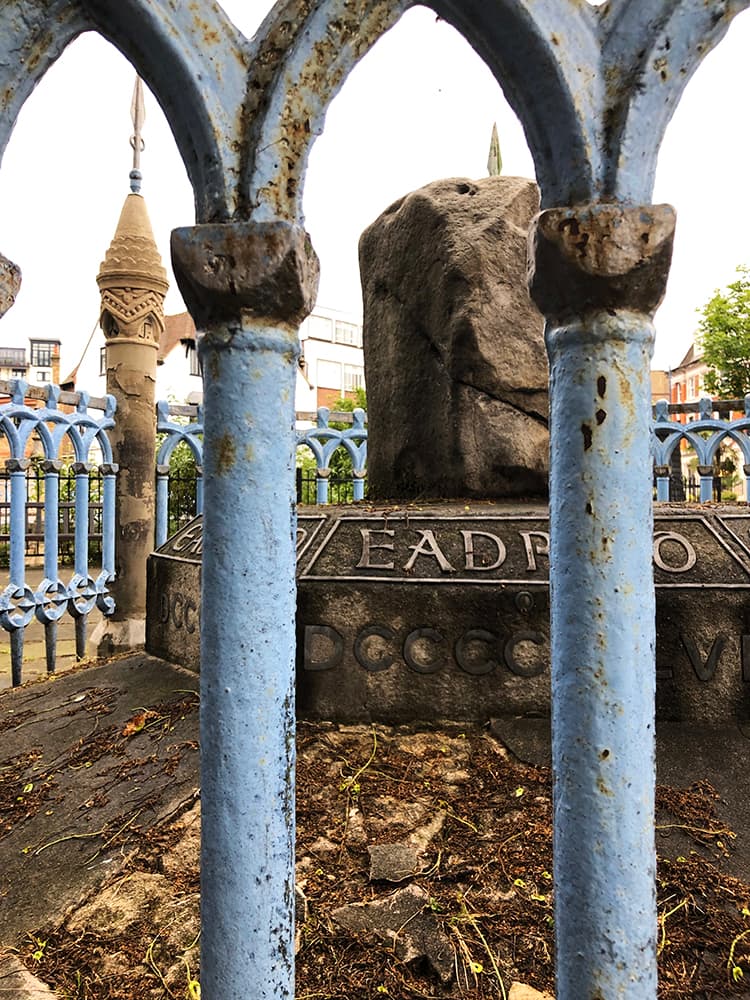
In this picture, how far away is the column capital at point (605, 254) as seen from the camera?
1.14m

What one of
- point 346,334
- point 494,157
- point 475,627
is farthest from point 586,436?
point 346,334

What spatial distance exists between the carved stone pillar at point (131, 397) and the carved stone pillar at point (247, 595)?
553 cm

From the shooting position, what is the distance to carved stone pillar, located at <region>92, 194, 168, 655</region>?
250 inches

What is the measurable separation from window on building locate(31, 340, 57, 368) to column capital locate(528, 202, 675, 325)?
234 ft

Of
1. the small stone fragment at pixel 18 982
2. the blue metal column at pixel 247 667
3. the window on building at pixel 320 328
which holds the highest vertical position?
the window on building at pixel 320 328

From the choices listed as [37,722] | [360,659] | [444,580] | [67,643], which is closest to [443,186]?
[444,580]

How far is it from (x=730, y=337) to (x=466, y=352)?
22209 mm

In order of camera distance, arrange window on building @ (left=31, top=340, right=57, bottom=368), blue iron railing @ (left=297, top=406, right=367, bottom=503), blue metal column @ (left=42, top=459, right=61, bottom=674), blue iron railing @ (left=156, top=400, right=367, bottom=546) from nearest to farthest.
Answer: blue metal column @ (left=42, top=459, right=61, bottom=674), blue iron railing @ (left=156, top=400, right=367, bottom=546), blue iron railing @ (left=297, top=406, right=367, bottom=503), window on building @ (left=31, top=340, right=57, bottom=368)

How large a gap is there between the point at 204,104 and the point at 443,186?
351 centimetres

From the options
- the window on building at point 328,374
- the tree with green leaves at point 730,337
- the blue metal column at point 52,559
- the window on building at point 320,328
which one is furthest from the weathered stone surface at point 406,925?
the window on building at point 320,328

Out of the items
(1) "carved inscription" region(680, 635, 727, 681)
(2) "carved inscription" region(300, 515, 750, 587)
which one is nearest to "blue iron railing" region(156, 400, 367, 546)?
(2) "carved inscription" region(300, 515, 750, 587)

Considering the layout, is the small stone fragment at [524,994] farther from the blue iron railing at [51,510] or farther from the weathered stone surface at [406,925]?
the blue iron railing at [51,510]

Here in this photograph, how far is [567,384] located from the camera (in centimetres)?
121

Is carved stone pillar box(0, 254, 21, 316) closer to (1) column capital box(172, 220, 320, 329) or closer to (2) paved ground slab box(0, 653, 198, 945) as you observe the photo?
(1) column capital box(172, 220, 320, 329)
